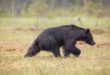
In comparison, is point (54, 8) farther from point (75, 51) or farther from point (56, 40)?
point (56, 40)

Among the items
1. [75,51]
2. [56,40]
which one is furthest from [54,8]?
[56,40]

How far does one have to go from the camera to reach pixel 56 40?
16.9 metres

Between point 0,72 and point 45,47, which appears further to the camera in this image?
point 45,47

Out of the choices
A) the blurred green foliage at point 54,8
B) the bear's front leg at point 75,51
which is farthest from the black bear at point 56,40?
the blurred green foliage at point 54,8

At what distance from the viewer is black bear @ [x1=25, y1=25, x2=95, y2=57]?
16.6 metres

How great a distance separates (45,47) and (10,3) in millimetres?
61616

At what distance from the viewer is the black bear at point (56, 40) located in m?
16.6

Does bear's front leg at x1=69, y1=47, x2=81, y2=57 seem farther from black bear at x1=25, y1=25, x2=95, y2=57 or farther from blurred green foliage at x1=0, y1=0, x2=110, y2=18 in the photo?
blurred green foliage at x1=0, y1=0, x2=110, y2=18

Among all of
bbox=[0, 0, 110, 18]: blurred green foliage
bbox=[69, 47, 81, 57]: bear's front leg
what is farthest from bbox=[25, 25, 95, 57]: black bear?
bbox=[0, 0, 110, 18]: blurred green foliage

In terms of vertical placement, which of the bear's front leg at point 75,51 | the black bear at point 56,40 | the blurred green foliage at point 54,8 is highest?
the black bear at point 56,40

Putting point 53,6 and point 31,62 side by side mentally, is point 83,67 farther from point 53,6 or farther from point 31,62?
point 53,6

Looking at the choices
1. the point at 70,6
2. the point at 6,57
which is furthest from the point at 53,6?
the point at 6,57

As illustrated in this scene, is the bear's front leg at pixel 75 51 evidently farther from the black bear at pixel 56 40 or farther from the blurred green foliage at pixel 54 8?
the blurred green foliage at pixel 54 8

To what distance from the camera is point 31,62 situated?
611 inches
